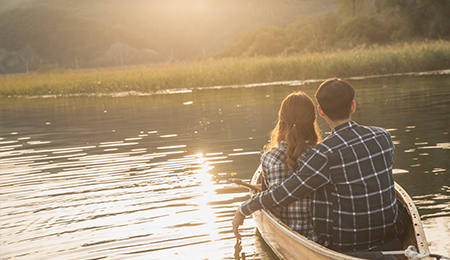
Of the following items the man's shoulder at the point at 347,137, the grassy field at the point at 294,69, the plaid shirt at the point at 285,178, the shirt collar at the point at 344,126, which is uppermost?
the grassy field at the point at 294,69

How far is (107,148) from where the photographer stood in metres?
9.82

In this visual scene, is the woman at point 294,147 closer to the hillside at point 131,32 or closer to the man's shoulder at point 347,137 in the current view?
the man's shoulder at point 347,137

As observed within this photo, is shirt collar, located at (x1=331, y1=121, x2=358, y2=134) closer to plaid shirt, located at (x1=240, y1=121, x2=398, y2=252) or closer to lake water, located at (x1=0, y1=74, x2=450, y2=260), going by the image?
plaid shirt, located at (x1=240, y1=121, x2=398, y2=252)

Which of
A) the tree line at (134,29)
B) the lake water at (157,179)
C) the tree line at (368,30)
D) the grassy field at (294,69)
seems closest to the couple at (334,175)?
the lake water at (157,179)

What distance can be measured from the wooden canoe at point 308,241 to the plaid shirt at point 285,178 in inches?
4.5

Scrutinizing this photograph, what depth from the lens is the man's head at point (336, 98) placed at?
2875mm

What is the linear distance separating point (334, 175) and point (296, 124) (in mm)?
541

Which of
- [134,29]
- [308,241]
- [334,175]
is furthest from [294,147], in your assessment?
[134,29]

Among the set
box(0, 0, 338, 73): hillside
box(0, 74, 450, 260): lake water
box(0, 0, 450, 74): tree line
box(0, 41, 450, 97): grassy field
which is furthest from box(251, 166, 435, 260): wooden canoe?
box(0, 0, 338, 73): hillside

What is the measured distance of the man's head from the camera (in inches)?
113

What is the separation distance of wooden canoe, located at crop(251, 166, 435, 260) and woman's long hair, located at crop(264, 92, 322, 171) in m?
0.50

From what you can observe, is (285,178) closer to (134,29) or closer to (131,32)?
(131,32)

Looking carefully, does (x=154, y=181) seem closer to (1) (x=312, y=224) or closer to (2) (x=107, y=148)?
(2) (x=107, y=148)

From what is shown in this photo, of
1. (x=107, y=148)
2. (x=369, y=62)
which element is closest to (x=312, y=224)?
(x=107, y=148)
